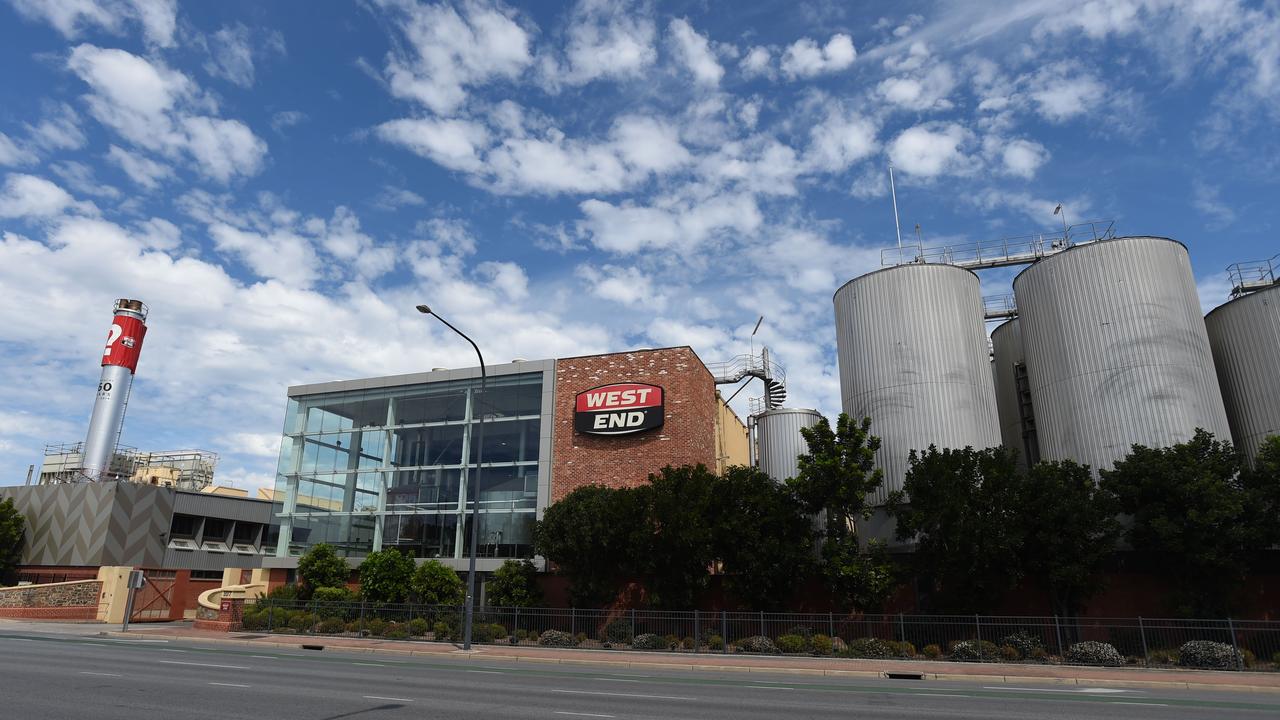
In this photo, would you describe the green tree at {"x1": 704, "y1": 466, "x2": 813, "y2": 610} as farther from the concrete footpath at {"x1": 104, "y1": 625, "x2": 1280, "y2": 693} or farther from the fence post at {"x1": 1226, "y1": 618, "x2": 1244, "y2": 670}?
the fence post at {"x1": 1226, "y1": 618, "x2": 1244, "y2": 670}

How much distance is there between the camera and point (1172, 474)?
25844 mm

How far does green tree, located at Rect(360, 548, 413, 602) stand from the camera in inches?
1368

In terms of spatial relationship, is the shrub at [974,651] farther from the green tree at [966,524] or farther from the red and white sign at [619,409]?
the red and white sign at [619,409]

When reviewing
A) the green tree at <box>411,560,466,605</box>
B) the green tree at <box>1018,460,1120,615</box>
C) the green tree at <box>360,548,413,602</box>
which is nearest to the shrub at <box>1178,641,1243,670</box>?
the green tree at <box>1018,460,1120,615</box>

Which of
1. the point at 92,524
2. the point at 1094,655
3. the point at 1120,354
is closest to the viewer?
the point at 1094,655

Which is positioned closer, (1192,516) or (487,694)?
(487,694)

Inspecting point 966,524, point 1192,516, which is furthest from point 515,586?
point 1192,516

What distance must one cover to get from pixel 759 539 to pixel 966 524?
24.4 ft

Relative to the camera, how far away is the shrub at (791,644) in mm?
27391

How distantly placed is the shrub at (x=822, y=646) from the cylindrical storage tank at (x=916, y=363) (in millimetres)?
7856

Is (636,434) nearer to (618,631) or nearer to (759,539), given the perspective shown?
(618,631)

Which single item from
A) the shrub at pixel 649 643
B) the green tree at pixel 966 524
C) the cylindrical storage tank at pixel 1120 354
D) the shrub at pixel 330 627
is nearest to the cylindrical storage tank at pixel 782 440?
the green tree at pixel 966 524

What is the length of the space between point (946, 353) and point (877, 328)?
10.6 feet

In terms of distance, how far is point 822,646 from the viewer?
27.1 metres
